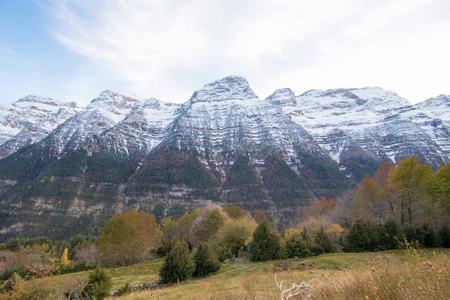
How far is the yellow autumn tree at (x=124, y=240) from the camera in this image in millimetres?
41594

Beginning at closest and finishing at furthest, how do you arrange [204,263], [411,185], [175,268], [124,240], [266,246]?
[175,268], [204,263], [266,246], [411,185], [124,240]

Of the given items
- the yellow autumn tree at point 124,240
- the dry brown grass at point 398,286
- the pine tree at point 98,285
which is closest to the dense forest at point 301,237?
the yellow autumn tree at point 124,240

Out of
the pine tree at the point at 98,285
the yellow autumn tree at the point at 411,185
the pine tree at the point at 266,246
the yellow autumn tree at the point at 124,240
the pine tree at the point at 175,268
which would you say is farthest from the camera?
the yellow autumn tree at the point at 124,240

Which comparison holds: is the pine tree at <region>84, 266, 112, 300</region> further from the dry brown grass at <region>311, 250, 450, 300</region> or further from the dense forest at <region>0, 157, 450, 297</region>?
the dry brown grass at <region>311, 250, 450, 300</region>

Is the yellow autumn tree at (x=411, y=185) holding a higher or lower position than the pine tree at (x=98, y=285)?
higher

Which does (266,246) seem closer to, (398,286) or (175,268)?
(175,268)

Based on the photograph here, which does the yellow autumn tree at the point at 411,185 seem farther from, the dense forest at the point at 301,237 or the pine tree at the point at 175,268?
the pine tree at the point at 175,268

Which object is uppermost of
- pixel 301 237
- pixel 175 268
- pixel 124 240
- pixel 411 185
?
pixel 411 185

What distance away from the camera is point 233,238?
3900 cm

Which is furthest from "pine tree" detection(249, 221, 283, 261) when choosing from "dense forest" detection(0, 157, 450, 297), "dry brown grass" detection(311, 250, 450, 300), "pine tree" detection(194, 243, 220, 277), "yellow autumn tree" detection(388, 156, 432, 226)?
"dry brown grass" detection(311, 250, 450, 300)

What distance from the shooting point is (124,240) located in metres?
42.0

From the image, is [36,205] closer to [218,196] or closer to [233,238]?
[218,196]

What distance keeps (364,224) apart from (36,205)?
18613cm

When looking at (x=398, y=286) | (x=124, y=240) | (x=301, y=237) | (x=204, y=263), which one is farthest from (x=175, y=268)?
(x=124, y=240)
